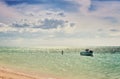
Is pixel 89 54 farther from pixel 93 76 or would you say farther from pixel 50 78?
pixel 50 78

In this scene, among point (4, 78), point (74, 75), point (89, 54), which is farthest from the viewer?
point (89, 54)

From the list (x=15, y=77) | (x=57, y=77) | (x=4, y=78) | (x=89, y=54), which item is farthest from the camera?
(x=89, y=54)

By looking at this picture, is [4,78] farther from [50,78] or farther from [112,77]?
[112,77]

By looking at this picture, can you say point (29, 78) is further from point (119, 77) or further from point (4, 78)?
point (119, 77)

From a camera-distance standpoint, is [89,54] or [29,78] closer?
[29,78]

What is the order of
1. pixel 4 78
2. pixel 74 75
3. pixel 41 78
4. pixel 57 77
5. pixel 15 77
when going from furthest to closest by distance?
pixel 74 75
pixel 57 77
pixel 41 78
pixel 15 77
pixel 4 78

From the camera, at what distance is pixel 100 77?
12.5m

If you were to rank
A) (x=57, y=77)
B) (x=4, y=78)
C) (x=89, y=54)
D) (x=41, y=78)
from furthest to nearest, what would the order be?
(x=89, y=54) < (x=57, y=77) < (x=41, y=78) < (x=4, y=78)

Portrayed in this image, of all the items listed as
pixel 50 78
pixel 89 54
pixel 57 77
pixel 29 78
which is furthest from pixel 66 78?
pixel 89 54

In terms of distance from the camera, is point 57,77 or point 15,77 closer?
point 15,77

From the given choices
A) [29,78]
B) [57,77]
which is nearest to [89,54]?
[57,77]

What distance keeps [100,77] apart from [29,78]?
339 centimetres

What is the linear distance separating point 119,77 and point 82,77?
62.2 inches

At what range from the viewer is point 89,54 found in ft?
84.7
